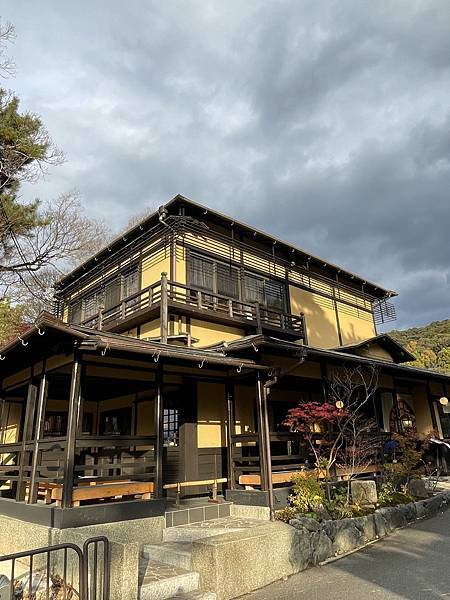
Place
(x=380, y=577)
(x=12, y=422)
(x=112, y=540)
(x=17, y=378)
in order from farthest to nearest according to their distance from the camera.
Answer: (x=12, y=422), (x=17, y=378), (x=112, y=540), (x=380, y=577)

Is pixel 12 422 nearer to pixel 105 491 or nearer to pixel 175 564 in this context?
pixel 105 491

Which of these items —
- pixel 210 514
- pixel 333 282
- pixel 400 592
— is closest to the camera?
pixel 400 592

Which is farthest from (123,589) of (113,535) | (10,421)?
(10,421)

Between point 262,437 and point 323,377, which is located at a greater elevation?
point 323,377

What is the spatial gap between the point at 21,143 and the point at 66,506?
10000mm

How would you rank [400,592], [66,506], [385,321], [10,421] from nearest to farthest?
[400,592], [66,506], [10,421], [385,321]

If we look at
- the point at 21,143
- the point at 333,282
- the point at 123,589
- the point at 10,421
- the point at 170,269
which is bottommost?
the point at 123,589

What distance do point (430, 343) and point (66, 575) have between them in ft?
126

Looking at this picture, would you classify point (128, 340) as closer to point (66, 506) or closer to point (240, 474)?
point (66, 506)

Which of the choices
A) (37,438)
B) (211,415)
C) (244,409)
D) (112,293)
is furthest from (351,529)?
(112,293)

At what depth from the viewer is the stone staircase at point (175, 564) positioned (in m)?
4.82

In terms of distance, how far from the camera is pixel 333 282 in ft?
59.7

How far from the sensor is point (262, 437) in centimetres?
811

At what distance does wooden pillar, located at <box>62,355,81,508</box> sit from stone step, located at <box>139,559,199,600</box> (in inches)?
60.3
